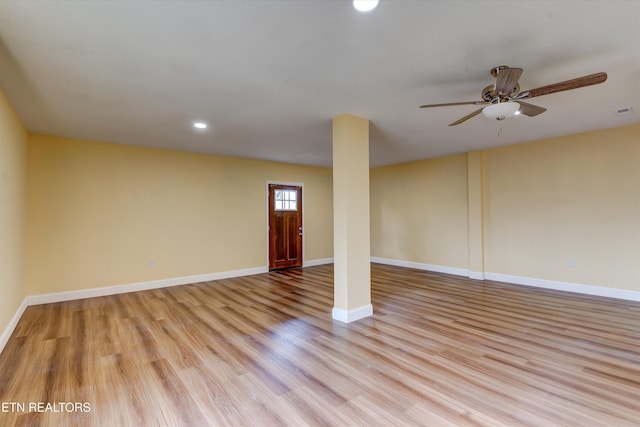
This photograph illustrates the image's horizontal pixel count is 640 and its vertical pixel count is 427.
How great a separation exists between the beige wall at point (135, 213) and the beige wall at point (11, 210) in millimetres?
420

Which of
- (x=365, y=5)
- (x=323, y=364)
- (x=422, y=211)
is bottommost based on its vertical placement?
(x=323, y=364)

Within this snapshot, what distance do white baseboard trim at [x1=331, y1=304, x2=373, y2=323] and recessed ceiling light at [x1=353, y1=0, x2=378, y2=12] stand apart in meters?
2.95

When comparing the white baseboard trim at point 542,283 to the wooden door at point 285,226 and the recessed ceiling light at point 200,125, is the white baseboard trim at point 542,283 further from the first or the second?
the recessed ceiling light at point 200,125

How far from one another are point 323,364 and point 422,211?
201 inches

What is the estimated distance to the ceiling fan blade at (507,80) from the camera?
213cm

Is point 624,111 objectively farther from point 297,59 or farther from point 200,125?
point 200,125

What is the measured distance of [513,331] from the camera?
3154mm

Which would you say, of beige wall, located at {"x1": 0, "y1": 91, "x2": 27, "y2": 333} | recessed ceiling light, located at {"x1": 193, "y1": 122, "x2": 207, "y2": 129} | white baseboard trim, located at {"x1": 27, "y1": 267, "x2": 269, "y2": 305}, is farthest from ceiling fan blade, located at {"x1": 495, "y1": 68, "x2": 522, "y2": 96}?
white baseboard trim, located at {"x1": 27, "y1": 267, "x2": 269, "y2": 305}

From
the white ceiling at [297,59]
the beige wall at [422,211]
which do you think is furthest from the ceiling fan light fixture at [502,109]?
the beige wall at [422,211]

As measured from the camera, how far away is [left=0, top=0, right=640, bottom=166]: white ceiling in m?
1.79

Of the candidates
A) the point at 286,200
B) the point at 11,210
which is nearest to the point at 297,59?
the point at 11,210

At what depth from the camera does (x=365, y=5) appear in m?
1.71

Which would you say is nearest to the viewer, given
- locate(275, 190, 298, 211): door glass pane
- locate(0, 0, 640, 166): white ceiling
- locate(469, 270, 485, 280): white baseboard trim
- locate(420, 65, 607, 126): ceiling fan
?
locate(0, 0, 640, 166): white ceiling

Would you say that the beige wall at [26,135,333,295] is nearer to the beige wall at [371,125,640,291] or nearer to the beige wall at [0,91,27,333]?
the beige wall at [0,91,27,333]
